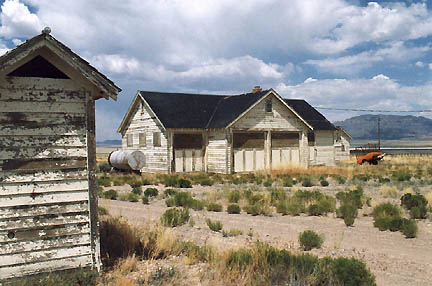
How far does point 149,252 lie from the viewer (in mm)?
8273

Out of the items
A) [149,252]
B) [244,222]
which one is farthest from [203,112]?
[149,252]

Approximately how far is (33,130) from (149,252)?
3.20 metres

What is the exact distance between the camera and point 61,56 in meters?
6.86

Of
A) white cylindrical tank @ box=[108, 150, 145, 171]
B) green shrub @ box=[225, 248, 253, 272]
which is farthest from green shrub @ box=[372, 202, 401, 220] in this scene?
white cylindrical tank @ box=[108, 150, 145, 171]

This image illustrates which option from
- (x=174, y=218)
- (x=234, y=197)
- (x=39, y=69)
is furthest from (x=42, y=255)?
(x=234, y=197)

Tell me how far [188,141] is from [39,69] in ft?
72.3

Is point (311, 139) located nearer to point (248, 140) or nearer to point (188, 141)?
point (248, 140)

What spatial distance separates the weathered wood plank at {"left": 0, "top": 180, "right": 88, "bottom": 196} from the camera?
6539 mm

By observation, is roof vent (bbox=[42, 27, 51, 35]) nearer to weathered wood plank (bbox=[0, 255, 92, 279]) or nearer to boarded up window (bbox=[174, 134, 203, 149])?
weathered wood plank (bbox=[0, 255, 92, 279])

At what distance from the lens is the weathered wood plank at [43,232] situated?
650 centimetres

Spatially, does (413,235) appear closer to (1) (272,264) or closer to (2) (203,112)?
(1) (272,264)

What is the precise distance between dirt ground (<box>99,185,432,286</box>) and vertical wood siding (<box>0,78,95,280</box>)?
9.96 ft

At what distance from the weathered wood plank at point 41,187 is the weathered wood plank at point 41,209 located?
0.23m

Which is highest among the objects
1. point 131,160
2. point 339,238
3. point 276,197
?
point 131,160
